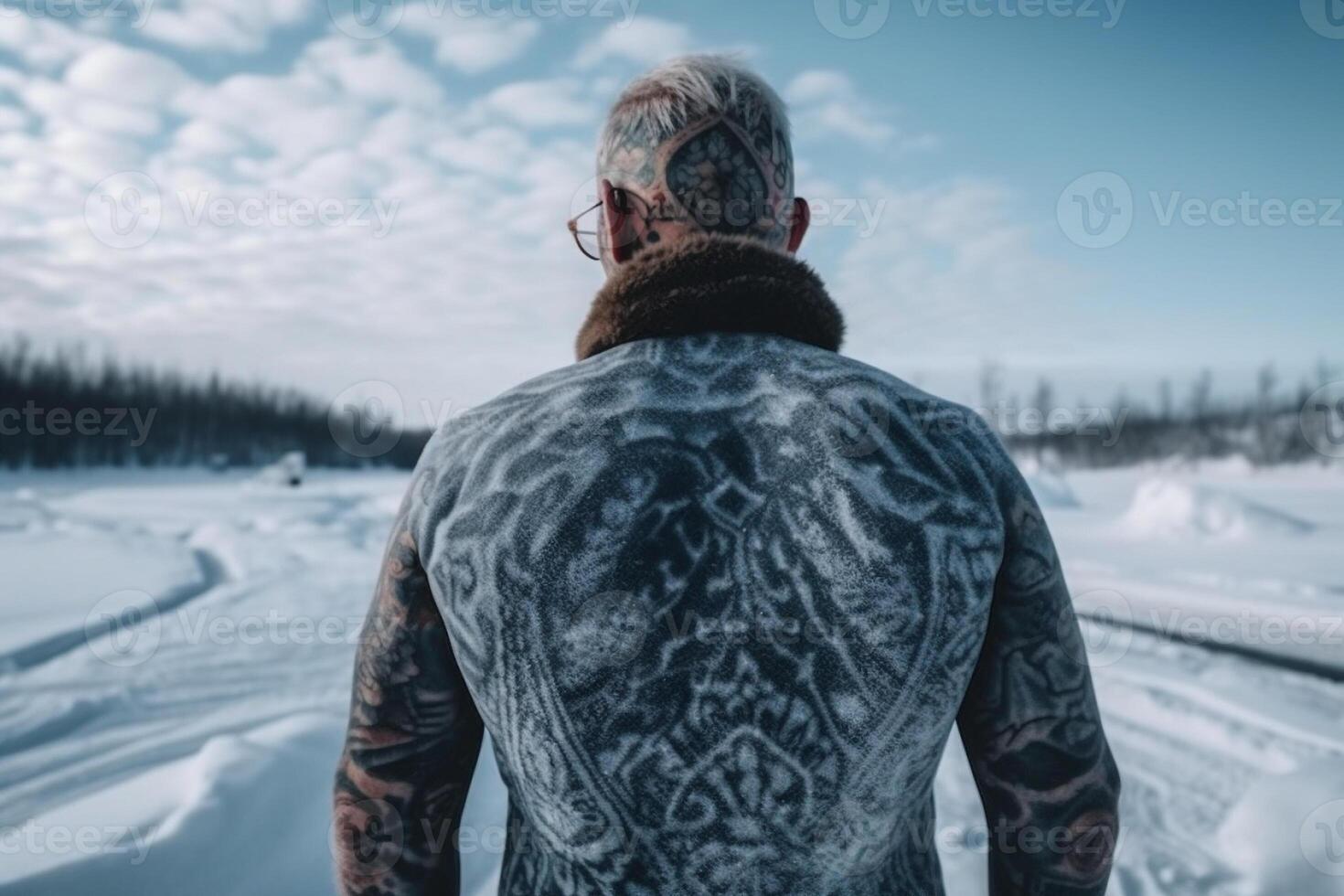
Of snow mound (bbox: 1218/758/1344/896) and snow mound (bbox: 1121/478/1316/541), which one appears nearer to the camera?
snow mound (bbox: 1218/758/1344/896)

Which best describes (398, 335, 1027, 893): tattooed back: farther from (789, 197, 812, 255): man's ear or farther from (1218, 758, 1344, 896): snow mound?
(1218, 758, 1344, 896): snow mound

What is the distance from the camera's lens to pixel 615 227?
1535 mm

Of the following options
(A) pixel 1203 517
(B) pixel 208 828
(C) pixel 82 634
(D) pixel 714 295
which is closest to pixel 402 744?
(D) pixel 714 295

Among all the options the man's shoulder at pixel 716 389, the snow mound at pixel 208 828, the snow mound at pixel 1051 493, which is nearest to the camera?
the man's shoulder at pixel 716 389

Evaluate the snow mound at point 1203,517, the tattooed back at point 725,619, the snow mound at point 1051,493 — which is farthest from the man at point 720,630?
the snow mound at point 1051,493

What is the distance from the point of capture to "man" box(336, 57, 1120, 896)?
112 centimetres

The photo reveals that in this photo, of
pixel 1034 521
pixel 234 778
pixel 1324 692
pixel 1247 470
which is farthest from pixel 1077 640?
pixel 1247 470

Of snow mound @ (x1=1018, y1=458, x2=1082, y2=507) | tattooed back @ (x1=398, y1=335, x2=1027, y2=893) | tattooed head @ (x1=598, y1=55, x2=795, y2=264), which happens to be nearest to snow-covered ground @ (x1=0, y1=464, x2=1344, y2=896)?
tattooed back @ (x1=398, y1=335, x2=1027, y2=893)

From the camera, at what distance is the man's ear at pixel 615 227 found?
153 cm

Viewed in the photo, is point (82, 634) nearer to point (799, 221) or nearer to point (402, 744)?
point (402, 744)

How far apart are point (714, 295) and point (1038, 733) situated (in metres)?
0.92

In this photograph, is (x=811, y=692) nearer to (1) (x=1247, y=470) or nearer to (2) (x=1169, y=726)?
(2) (x=1169, y=726)

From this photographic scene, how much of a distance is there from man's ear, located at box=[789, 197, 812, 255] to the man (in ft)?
1.24

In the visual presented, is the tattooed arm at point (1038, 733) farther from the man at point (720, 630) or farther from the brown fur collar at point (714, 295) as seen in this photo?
the brown fur collar at point (714, 295)
